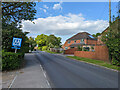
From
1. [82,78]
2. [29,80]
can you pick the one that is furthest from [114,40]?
[29,80]

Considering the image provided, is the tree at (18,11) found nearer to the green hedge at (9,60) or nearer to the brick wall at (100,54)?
the green hedge at (9,60)

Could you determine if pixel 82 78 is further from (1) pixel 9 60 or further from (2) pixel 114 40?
(2) pixel 114 40

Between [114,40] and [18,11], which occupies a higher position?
[18,11]

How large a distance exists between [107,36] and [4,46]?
11.6m

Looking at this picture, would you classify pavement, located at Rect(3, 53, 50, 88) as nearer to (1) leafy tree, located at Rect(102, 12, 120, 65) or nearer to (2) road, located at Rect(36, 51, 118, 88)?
(2) road, located at Rect(36, 51, 118, 88)

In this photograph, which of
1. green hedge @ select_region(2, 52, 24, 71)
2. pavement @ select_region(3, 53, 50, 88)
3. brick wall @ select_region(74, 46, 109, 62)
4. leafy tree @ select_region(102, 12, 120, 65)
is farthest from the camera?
brick wall @ select_region(74, 46, 109, 62)

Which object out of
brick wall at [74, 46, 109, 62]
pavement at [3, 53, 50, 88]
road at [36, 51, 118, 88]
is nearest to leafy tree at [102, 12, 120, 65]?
brick wall at [74, 46, 109, 62]

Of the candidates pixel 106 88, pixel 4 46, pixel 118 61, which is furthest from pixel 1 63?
pixel 118 61

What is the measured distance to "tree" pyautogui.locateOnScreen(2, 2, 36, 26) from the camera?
8.66 meters

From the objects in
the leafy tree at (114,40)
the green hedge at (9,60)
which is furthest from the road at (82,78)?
the leafy tree at (114,40)

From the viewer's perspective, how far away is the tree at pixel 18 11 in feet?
28.4

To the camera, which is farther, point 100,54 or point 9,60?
point 100,54

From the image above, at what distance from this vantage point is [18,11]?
939cm

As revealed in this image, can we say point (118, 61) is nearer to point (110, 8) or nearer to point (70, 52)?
point (110, 8)
